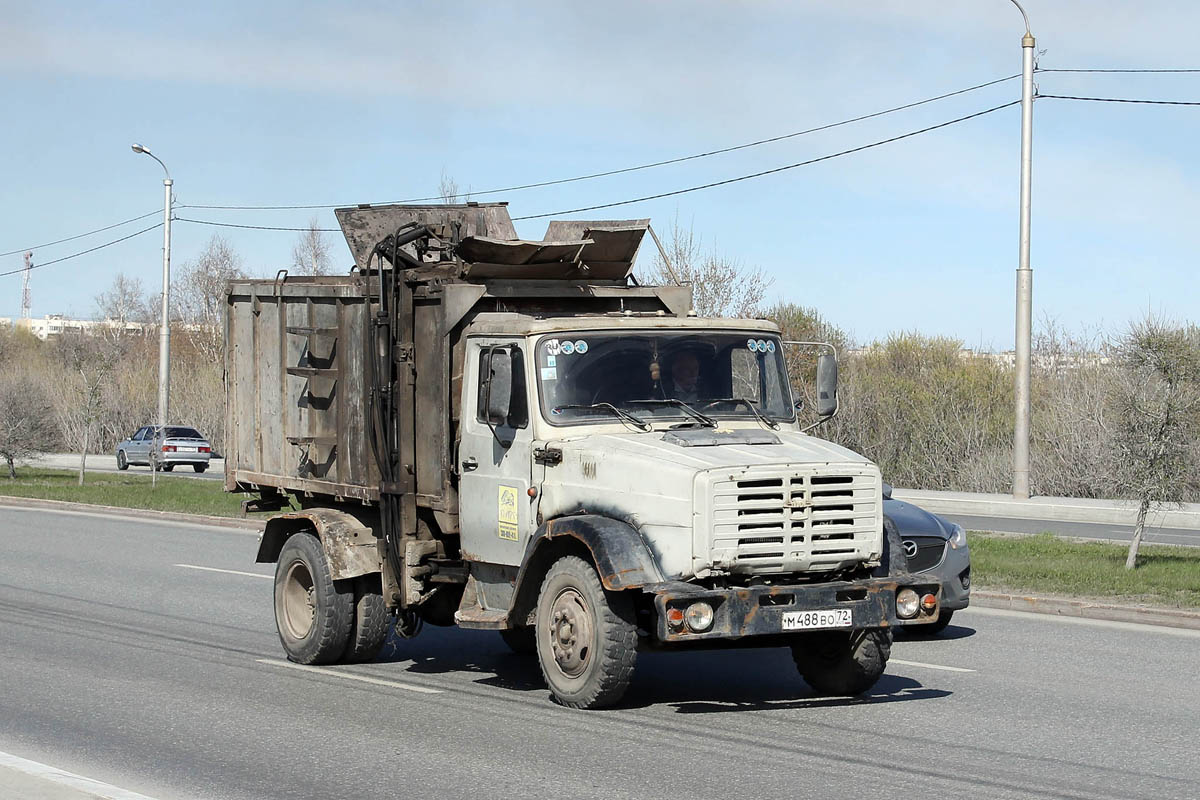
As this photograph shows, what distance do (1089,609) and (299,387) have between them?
7496 mm

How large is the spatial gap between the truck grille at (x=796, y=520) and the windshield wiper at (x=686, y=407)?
1002mm

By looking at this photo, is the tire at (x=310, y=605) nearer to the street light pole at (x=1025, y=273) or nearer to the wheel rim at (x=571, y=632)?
the wheel rim at (x=571, y=632)

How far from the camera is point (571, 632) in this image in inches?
353

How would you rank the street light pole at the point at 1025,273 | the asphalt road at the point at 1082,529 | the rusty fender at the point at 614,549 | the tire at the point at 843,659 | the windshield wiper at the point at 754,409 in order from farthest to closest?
1. the street light pole at the point at 1025,273
2. the asphalt road at the point at 1082,529
3. the windshield wiper at the point at 754,409
4. the tire at the point at 843,659
5. the rusty fender at the point at 614,549

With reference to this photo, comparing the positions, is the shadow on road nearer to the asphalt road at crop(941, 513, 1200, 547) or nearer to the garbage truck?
the garbage truck

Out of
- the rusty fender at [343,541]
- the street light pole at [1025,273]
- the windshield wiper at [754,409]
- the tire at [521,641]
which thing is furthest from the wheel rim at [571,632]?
the street light pole at [1025,273]

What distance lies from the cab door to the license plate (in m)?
1.90

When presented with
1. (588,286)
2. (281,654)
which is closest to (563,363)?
(588,286)

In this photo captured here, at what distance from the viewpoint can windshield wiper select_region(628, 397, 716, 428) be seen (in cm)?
952

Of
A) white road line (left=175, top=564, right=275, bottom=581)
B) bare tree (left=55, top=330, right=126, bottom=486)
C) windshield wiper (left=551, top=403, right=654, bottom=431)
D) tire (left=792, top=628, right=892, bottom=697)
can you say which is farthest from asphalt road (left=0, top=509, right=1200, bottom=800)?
bare tree (left=55, top=330, right=126, bottom=486)

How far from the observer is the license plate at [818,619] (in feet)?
27.8

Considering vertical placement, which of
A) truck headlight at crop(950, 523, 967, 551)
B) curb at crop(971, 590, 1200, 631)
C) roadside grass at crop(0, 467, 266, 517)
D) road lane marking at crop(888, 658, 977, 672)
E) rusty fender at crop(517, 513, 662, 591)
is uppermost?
rusty fender at crop(517, 513, 662, 591)

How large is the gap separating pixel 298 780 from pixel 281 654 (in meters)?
4.54

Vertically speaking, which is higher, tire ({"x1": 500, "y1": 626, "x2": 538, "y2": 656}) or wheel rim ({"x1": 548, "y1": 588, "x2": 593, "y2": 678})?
wheel rim ({"x1": 548, "y1": 588, "x2": 593, "y2": 678})
